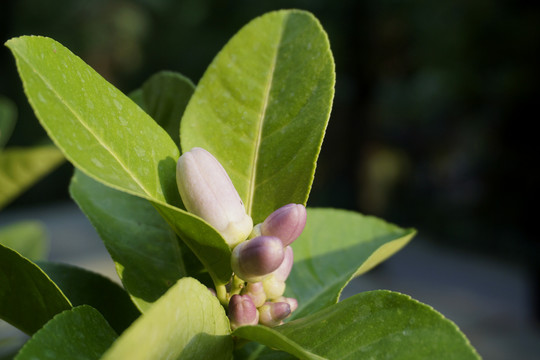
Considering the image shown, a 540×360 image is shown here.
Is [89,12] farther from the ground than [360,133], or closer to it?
farther from the ground

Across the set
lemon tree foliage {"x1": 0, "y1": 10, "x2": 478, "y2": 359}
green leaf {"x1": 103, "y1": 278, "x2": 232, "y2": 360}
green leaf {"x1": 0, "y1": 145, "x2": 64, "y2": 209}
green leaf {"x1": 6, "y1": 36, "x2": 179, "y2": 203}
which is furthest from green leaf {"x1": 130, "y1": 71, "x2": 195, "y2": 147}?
green leaf {"x1": 0, "y1": 145, "x2": 64, "y2": 209}

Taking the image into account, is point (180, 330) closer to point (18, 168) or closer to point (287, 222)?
point (287, 222)

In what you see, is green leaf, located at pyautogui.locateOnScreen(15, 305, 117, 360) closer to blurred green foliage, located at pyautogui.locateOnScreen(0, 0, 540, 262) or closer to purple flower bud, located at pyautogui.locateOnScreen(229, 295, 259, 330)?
purple flower bud, located at pyautogui.locateOnScreen(229, 295, 259, 330)

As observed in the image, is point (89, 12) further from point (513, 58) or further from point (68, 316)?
point (68, 316)

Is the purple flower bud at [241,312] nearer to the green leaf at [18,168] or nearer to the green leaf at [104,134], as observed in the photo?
the green leaf at [104,134]

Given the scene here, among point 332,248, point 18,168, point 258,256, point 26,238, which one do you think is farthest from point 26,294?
point 26,238

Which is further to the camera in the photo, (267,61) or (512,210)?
(512,210)

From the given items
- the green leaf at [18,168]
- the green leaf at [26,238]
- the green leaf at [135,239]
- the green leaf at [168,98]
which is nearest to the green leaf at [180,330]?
the green leaf at [135,239]

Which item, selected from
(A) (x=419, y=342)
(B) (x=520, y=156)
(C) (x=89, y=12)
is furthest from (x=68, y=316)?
(C) (x=89, y=12)
